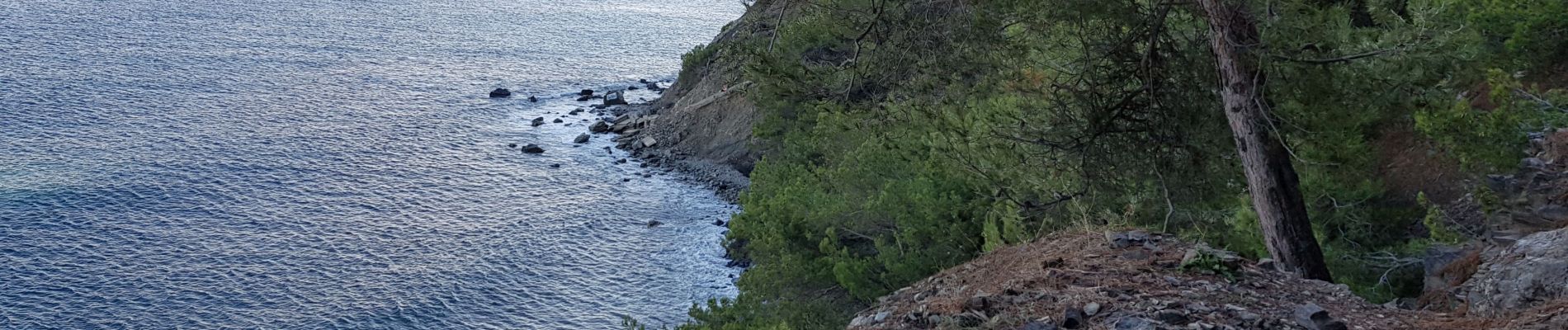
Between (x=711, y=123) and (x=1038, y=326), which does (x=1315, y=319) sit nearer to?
(x=1038, y=326)

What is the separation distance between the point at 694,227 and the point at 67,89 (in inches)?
1662

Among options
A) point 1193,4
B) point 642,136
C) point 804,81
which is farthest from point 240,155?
point 1193,4

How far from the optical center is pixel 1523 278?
11.6m

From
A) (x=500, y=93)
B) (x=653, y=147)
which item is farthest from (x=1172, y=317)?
(x=500, y=93)

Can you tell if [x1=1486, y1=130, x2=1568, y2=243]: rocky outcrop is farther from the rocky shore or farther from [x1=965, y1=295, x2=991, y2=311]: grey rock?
the rocky shore

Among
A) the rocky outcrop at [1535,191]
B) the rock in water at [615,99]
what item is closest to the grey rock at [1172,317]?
the rocky outcrop at [1535,191]

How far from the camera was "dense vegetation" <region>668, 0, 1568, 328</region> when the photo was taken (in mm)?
14211

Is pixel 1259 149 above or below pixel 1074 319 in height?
above

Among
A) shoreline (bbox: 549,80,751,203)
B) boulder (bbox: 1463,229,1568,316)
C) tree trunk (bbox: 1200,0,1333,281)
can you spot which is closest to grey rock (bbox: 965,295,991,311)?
tree trunk (bbox: 1200,0,1333,281)

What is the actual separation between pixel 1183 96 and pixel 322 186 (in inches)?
1799

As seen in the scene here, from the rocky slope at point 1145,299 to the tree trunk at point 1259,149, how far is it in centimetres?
160

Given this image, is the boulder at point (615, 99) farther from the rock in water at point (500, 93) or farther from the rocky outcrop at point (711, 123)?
the rock in water at point (500, 93)

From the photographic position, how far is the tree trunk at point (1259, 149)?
13.6m

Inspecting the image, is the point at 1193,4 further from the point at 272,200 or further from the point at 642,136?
the point at 642,136
